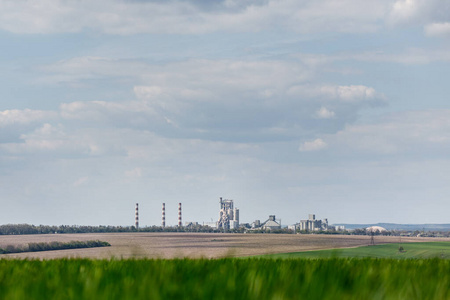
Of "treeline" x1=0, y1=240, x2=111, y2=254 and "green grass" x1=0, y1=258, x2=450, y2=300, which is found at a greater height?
"green grass" x1=0, y1=258, x2=450, y2=300

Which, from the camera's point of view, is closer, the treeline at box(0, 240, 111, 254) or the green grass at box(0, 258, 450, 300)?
the green grass at box(0, 258, 450, 300)

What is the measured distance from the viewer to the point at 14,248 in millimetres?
112375

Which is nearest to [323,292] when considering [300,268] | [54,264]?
[300,268]

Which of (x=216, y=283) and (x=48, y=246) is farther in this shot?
(x=48, y=246)

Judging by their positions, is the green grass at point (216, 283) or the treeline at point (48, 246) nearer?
the green grass at point (216, 283)

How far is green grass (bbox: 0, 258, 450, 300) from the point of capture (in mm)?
4844

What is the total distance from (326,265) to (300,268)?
0.42m

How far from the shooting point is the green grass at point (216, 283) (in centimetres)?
484

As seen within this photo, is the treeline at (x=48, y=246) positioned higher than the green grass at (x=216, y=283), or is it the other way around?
the green grass at (x=216, y=283)

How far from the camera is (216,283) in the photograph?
545 cm

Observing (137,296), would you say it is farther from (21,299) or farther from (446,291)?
(446,291)

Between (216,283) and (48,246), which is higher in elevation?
(216,283)

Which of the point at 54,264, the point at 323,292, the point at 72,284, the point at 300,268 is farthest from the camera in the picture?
the point at 54,264

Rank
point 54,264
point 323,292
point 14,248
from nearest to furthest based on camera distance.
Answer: point 323,292, point 54,264, point 14,248
